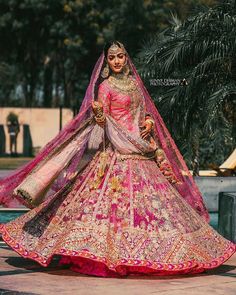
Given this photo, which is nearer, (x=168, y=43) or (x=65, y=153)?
(x=65, y=153)

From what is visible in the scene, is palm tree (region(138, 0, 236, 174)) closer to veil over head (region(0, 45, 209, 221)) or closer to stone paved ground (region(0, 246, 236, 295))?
veil over head (region(0, 45, 209, 221))

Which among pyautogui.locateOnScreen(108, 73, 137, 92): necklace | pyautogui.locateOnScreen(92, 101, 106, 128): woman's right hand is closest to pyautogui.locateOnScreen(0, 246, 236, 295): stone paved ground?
pyautogui.locateOnScreen(92, 101, 106, 128): woman's right hand

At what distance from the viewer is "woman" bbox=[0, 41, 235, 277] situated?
8.51 metres

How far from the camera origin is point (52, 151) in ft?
29.7

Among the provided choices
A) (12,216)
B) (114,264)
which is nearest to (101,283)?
(114,264)

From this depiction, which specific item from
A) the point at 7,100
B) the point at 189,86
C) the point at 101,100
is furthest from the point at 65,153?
the point at 7,100

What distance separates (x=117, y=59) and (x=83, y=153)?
3.02 ft

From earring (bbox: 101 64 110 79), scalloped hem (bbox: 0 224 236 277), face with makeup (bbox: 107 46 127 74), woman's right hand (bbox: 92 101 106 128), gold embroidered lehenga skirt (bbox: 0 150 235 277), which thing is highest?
face with makeup (bbox: 107 46 127 74)

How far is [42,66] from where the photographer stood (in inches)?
1841

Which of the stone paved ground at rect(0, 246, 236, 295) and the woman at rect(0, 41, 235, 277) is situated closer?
the stone paved ground at rect(0, 246, 236, 295)

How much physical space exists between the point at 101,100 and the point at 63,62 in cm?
3481

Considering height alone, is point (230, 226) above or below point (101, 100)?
below

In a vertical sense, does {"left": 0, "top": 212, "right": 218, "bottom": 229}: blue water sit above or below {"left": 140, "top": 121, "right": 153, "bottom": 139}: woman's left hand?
below

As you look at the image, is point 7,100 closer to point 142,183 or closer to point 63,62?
point 63,62
